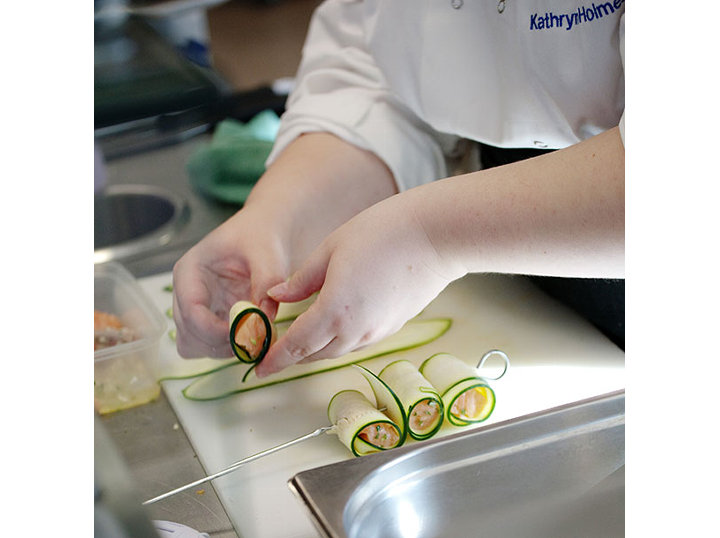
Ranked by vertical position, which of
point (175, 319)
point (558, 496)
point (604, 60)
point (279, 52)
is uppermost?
point (279, 52)

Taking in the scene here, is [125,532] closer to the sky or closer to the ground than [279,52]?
closer to the ground

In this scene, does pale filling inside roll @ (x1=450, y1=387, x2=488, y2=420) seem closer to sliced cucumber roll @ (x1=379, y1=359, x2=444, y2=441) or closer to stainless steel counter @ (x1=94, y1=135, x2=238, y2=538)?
sliced cucumber roll @ (x1=379, y1=359, x2=444, y2=441)

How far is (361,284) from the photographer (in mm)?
494

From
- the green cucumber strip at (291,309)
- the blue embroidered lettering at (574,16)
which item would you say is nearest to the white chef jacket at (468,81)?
the blue embroidered lettering at (574,16)

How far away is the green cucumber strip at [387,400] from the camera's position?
0.49 m

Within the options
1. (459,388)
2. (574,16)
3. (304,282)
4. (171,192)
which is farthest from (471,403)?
(171,192)

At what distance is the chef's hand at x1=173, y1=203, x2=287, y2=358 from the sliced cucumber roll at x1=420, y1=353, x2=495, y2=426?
0.37 feet

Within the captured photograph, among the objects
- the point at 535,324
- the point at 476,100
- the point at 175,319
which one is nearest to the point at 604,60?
the point at 476,100

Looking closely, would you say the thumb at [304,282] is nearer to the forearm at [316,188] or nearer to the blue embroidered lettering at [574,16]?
the forearm at [316,188]

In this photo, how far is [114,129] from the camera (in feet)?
2.28
